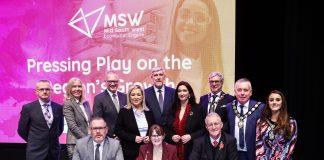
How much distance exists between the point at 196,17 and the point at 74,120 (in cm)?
206

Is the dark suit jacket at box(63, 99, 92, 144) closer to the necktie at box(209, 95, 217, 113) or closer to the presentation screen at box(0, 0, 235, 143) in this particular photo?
the necktie at box(209, 95, 217, 113)

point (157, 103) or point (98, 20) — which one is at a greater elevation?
point (98, 20)

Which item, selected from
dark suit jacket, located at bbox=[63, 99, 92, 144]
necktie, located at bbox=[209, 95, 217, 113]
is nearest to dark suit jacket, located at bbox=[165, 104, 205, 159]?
necktie, located at bbox=[209, 95, 217, 113]

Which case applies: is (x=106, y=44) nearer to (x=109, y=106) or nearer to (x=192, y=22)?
(x=192, y=22)

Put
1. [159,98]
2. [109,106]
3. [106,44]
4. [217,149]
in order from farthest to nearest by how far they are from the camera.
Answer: [106,44] < [159,98] < [109,106] < [217,149]

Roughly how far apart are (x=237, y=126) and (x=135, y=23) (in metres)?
2.36

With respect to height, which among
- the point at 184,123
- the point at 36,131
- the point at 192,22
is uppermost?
the point at 192,22

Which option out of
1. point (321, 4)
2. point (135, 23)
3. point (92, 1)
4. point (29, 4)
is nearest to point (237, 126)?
point (321, 4)

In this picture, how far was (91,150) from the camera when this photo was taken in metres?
3.86

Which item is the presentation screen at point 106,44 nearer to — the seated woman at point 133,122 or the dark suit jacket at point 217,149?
the seated woman at point 133,122

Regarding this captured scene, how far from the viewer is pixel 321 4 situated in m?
4.96

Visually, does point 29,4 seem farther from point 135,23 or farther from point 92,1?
point 135,23

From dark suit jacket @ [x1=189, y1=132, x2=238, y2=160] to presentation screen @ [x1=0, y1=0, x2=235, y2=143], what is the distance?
5.39 feet

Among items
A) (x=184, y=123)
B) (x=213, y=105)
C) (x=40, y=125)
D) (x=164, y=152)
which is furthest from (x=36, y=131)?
(x=213, y=105)
